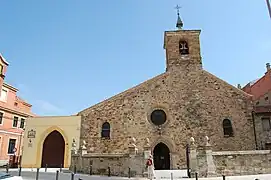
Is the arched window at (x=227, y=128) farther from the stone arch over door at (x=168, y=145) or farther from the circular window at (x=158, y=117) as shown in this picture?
the circular window at (x=158, y=117)

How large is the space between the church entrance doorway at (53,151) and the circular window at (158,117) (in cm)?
796

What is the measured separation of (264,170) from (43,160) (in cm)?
1651

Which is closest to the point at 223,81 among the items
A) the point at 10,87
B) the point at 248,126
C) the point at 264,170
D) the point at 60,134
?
the point at 248,126

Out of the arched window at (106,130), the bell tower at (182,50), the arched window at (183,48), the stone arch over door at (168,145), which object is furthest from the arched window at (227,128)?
the arched window at (106,130)

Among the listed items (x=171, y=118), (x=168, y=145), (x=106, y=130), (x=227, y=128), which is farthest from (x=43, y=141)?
(x=227, y=128)

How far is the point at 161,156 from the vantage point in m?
19.2

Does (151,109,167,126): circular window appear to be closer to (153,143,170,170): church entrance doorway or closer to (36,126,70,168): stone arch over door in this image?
(153,143,170,170): church entrance doorway

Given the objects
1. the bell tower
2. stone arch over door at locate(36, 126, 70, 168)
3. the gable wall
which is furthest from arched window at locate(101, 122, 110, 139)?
the bell tower

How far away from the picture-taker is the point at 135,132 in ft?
63.2

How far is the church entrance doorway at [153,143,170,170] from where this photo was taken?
1894cm

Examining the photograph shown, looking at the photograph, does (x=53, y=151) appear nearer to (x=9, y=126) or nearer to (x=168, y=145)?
(x=9, y=126)

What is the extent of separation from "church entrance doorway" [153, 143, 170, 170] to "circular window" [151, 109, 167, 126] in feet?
5.71

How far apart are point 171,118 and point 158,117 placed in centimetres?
105

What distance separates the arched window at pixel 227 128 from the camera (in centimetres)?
1912
